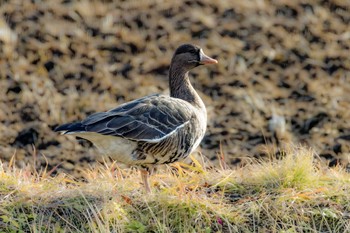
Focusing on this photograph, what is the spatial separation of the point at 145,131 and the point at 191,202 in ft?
2.31

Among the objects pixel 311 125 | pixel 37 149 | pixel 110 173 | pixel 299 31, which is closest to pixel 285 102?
pixel 311 125

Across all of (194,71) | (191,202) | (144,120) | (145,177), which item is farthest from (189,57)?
(194,71)

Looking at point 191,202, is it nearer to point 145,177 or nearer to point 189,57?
point 145,177

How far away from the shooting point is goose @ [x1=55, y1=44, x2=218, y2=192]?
716 centimetres

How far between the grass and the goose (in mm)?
226

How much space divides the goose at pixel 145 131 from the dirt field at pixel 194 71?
1871mm

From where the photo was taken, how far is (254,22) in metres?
11.8

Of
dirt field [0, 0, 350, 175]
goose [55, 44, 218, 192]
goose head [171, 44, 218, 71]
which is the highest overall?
goose head [171, 44, 218, 71]

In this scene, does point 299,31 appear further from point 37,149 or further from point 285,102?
point 37,149

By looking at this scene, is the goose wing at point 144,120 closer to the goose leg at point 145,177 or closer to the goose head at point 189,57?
the goose leg at point 145,177

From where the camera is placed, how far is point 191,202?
22.9 ft

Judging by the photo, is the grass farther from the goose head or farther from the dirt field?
the dirt field

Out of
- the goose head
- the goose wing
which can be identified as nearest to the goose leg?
the goose wing

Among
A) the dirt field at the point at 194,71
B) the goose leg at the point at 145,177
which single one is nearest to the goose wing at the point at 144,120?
the goose leg at the point at 145,177
